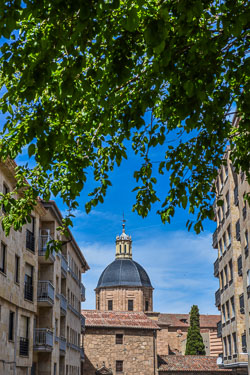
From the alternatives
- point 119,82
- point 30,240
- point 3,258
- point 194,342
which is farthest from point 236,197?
point 194,342

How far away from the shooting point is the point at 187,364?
55219mm

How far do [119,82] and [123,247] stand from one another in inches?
3389

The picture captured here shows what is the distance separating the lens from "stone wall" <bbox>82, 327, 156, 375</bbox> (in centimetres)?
5344

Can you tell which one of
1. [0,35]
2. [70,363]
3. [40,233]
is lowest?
[70,363]

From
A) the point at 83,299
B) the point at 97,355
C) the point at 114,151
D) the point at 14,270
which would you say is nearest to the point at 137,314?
the point at 97,355

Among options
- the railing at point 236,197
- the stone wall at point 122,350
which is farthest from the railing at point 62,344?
the stone wall at point 122,350

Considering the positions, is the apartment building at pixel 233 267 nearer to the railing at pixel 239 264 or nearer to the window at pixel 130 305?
the railing at pixel 239 264

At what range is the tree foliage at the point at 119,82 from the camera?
266 inches

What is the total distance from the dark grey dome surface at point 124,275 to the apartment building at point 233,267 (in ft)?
149

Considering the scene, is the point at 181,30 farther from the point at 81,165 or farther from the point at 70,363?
the point at 70,363

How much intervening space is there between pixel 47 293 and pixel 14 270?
4.94 metres

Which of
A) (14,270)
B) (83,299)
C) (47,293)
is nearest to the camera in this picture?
(14,270)

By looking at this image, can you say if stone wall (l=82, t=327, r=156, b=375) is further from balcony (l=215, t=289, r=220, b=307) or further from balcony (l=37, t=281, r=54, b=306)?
balcony (l=37, t=281, r=54, b=306)

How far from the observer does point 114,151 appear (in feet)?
35.2
